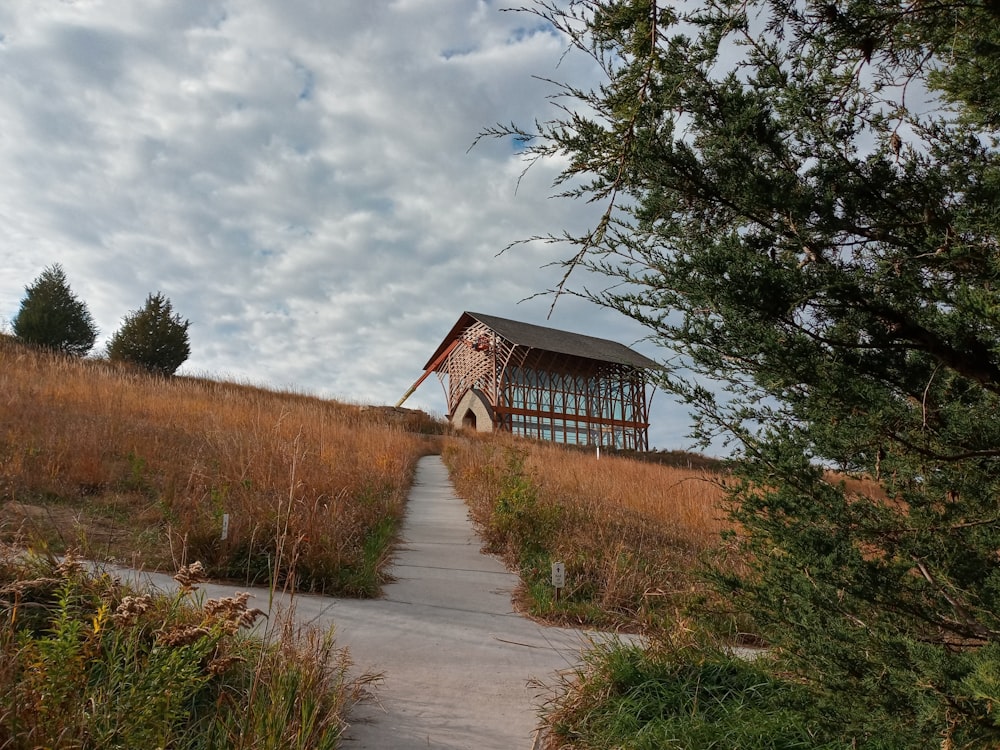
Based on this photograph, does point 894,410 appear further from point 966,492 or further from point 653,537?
point 653,537

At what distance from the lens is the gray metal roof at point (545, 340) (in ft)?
86.5

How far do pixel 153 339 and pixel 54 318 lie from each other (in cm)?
355

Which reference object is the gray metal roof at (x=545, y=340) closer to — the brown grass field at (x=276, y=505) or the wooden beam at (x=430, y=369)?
the wooden beam at (x=430, y=369)

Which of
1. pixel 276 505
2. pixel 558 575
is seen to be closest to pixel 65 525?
pixel 276 505

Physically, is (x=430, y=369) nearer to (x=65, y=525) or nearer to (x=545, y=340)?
(x=545, y=340)

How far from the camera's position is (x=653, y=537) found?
20.5 ft

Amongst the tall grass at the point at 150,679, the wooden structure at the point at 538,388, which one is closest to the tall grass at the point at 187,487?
the tall grass at the point at 150,679

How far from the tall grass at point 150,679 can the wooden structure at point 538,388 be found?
21.9 metres

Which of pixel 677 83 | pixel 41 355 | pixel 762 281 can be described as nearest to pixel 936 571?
pixel 762 281

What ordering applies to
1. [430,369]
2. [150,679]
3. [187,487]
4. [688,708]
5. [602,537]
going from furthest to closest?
[430,369] → [602,537] → [187,487] → [688,708] → [150,679]

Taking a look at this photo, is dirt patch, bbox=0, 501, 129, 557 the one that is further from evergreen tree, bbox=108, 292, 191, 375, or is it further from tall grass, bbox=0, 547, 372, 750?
evergreen tree, bbox=108, 292, 191, 375

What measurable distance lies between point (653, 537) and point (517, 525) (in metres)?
1.48

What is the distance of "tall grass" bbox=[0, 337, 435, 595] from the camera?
4.34 m

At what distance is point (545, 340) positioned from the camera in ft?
91.8
